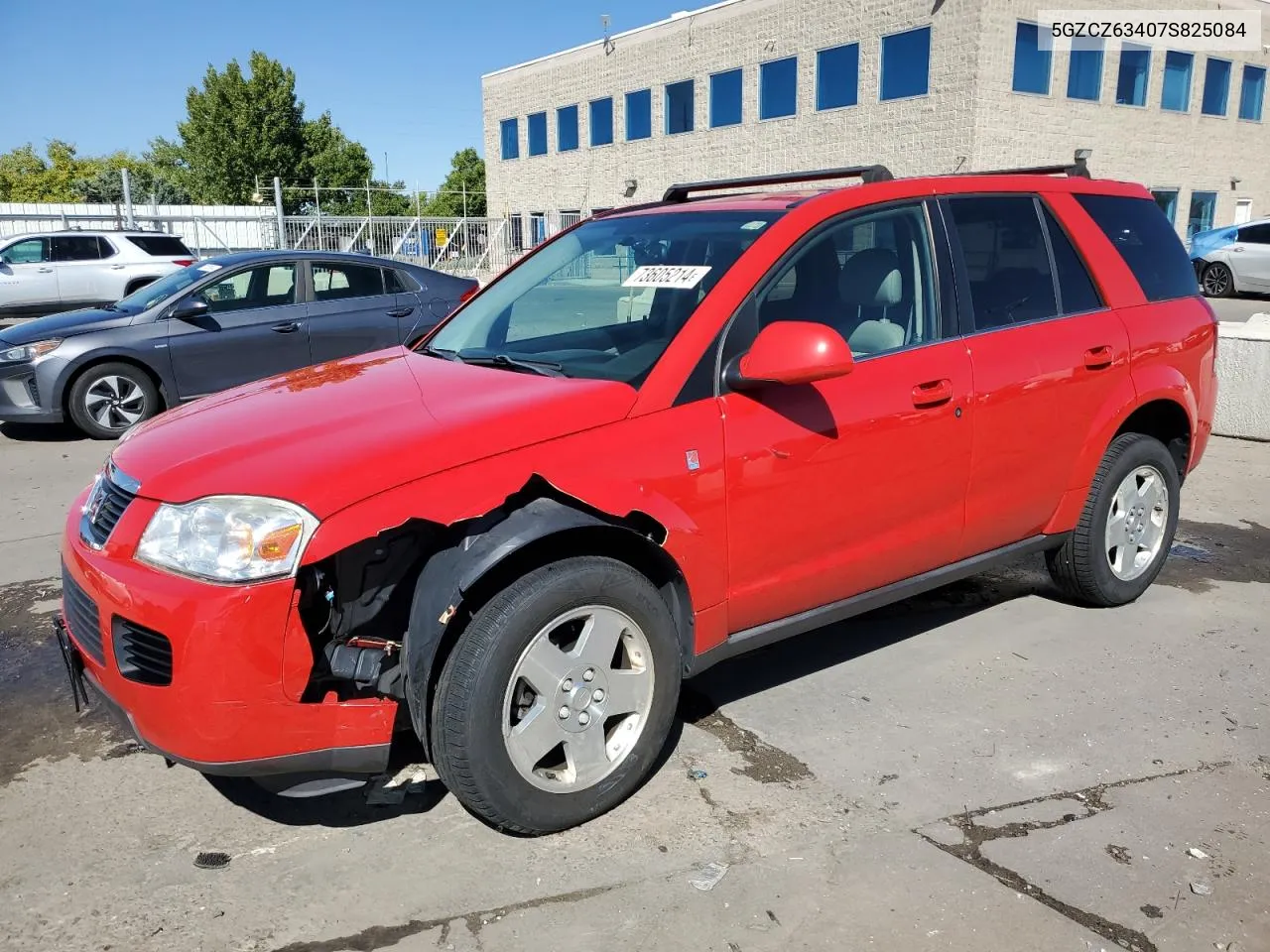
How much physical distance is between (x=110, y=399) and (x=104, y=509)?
6492mm

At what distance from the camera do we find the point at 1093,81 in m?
26.6

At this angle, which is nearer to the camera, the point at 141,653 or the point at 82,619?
the point at 141,653

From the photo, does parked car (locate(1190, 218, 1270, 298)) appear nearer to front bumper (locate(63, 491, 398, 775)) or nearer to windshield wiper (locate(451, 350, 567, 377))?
windshield wiper (locate(451, 350, 567, 377))

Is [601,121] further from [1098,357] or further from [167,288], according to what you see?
[1098,357]

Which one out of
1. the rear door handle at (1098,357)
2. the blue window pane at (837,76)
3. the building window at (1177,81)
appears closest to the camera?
the rear door handle at (1098,357)

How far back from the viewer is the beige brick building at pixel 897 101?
79.9 ft

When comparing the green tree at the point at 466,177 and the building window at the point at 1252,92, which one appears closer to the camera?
the building window at the point at 1252,92

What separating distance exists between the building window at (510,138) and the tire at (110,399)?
32983 mm

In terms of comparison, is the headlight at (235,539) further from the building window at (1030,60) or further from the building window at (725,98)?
the building window at (725,98)

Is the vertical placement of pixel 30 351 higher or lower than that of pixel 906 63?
lower

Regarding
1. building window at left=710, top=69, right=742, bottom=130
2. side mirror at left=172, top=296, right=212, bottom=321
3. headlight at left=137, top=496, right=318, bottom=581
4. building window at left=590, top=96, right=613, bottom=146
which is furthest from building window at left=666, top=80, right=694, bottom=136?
headlight at left=137, top=496, right=318, bottom=581

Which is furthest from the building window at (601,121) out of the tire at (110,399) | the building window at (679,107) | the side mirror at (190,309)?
the tire at (110,399)

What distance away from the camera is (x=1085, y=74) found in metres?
26.4

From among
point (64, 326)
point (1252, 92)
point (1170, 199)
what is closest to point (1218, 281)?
point (1170, 199)
